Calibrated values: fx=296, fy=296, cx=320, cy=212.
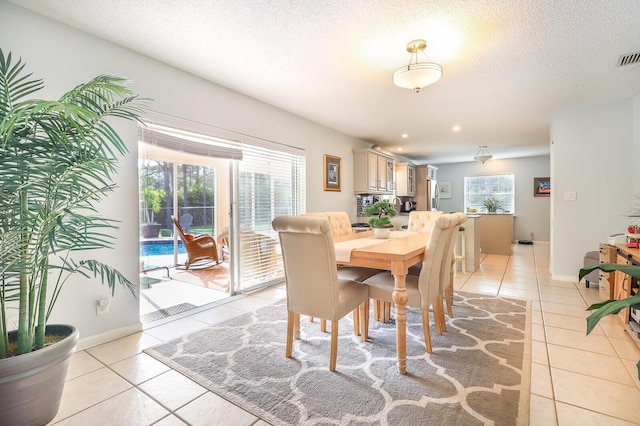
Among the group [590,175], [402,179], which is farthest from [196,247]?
[590,175]

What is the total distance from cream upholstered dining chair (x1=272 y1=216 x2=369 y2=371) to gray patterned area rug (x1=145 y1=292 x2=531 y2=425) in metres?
0.20

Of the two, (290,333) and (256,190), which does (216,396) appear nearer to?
(290,333)

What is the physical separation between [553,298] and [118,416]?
13.1ft

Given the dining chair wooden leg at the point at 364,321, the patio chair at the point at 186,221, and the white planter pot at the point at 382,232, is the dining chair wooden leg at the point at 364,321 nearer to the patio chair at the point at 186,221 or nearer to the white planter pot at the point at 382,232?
the white planter pot at the point at 382,232

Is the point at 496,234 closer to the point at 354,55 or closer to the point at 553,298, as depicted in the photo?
the point at 553,298

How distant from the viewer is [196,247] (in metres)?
4.77

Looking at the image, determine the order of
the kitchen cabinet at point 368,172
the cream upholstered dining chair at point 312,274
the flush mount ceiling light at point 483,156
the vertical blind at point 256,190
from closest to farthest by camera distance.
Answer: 1. the cream upholstered dining chair at point 312,274
2. the vertical blind at point 256,190
3. the kitchen cabinet at point 368,172
4. the flush mount ceiling light at point 483,156

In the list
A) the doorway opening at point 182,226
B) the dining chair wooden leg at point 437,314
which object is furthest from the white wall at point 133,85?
the dining chair wooden leg at point 437,314

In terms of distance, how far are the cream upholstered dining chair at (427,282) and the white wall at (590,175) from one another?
9.58 feet

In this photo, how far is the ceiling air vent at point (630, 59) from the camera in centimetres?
258

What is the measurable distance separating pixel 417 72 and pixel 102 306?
2984mm

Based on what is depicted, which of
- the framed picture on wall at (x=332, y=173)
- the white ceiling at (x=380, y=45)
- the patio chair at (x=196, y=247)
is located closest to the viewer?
the white ceiling at (x=380, y=45)

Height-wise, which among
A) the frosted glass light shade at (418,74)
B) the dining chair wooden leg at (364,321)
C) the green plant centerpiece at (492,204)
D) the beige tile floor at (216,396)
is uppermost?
the frosted glass light shade at (418,74)

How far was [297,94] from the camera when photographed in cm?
344
